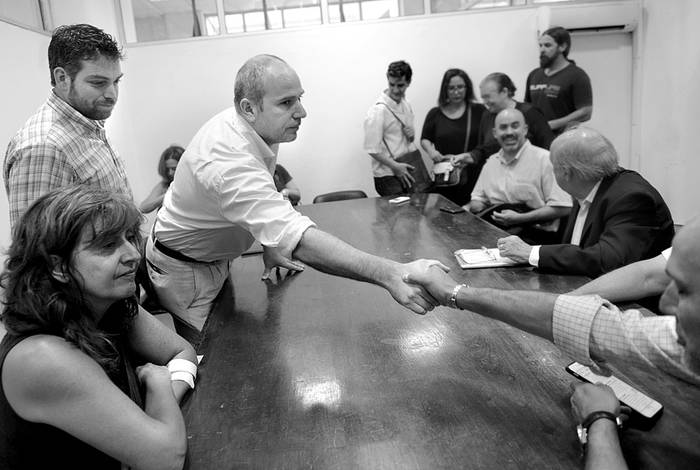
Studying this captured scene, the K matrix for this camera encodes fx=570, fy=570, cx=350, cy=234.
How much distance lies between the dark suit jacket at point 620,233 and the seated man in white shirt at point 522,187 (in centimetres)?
117

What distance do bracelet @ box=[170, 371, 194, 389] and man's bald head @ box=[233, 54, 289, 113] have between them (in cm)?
93

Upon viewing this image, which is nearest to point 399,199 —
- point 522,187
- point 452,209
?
point 452,209

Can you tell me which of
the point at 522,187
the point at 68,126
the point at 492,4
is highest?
the point at 492,4

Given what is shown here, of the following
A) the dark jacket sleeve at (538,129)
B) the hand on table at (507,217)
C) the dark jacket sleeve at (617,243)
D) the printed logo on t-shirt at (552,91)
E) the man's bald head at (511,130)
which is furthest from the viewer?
the printed logo on t-shirt at (552,91)

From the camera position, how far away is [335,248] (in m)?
1.62

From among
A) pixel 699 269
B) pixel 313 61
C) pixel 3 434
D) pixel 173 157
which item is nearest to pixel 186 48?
pixel 313 61

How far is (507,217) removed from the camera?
3.22 m

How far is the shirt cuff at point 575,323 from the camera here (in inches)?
42.5

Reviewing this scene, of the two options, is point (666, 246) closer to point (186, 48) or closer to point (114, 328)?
point (114, 328)

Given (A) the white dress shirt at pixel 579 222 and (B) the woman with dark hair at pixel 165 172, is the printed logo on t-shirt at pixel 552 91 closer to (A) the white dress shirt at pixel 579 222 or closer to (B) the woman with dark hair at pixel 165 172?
(A) the white dress shirt at pixel 579 222

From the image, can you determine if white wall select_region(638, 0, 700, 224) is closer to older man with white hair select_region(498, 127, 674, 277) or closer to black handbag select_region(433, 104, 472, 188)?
black handbag select_region(433, 104, 472, 188)

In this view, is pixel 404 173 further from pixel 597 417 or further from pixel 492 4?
pixel 597 417

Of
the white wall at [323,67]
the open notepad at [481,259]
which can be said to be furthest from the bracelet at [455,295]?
the white wall at [323,67]

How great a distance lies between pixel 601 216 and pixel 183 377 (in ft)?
5.12
